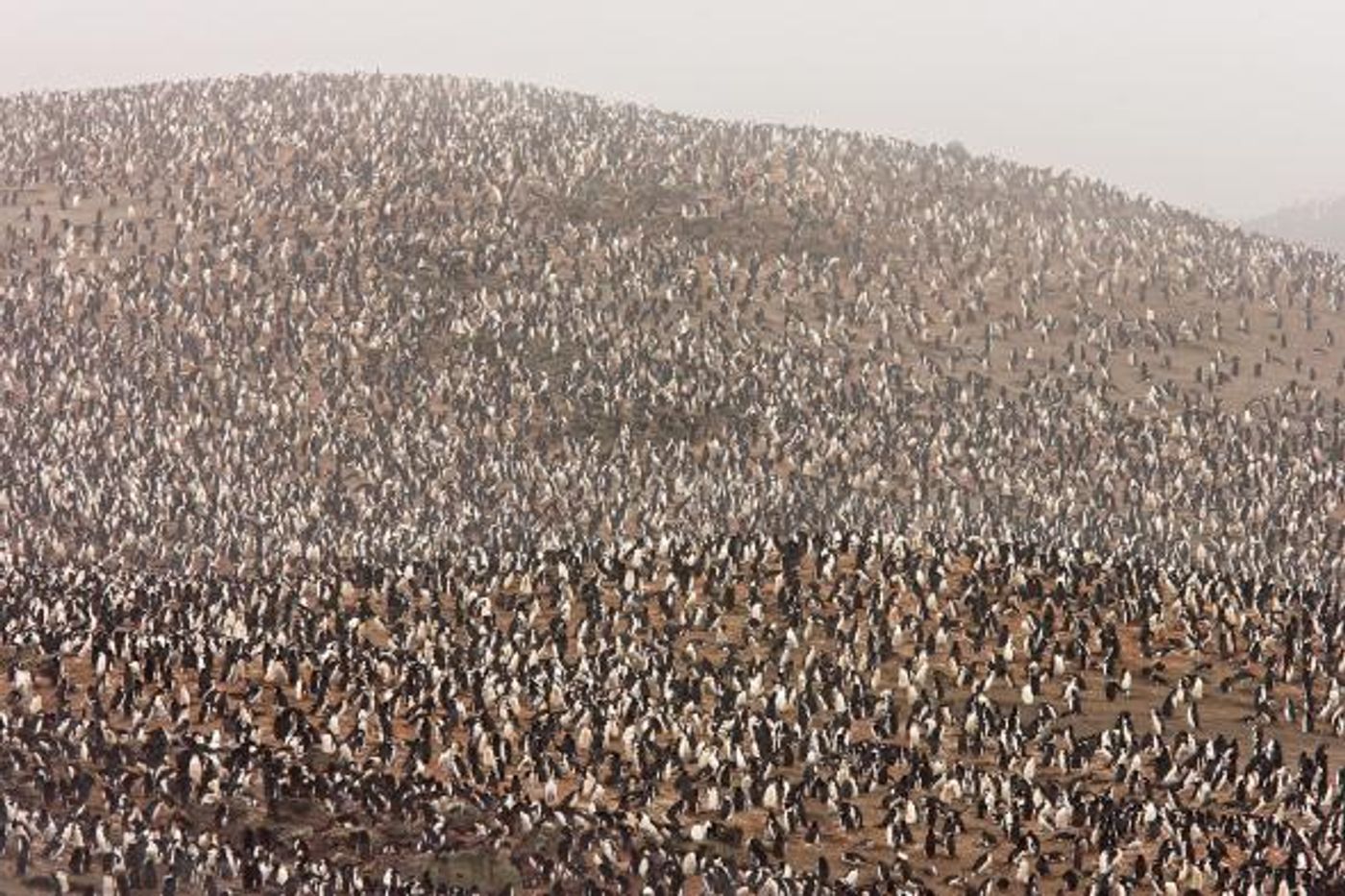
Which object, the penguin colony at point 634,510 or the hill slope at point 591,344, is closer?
the penguin colony at point 634,510

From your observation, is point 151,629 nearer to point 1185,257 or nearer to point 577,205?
point 577,205

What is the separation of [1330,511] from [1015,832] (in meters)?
47.0

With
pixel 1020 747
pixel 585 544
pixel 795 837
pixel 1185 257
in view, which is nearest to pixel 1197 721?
pixel 1020 747

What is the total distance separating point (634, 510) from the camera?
6850 cm

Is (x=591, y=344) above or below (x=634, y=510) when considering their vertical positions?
above

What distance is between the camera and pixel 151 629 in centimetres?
3812

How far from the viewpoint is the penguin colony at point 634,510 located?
28094 mm

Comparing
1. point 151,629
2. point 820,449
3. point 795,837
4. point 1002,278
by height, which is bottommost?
point 795,837

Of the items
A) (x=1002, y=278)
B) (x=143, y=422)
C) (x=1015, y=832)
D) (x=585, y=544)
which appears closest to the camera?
(x=1015, y=832)

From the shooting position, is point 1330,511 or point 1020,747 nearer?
point 1020,747

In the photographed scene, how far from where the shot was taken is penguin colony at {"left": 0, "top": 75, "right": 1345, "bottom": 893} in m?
28.1

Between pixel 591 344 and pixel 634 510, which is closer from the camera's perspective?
pixel 634 510

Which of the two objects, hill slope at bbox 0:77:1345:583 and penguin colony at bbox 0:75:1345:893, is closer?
penguin colony at bbox 0:75:1345:893

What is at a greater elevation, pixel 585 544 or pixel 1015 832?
pixel 585 544
